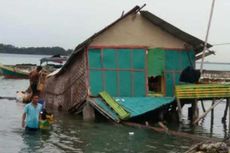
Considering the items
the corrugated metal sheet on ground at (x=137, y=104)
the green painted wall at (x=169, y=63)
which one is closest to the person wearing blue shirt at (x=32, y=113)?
the corrugated metal sheet on ground at (x=137, y=104)

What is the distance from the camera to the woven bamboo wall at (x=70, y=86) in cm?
2213

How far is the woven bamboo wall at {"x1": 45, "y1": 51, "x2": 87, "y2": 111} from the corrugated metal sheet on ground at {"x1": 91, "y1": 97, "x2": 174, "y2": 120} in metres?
1.47

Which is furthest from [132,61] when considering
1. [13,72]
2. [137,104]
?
[13,72]

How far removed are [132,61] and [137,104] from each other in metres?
2.20

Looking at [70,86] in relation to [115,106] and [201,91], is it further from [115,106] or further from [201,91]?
[201,91]

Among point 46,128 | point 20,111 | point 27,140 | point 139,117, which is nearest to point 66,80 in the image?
point 20,111

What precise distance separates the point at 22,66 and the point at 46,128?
50.9 m

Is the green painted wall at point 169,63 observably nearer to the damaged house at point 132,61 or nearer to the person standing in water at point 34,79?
the damaged house at point 132,61

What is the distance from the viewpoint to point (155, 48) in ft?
72.7

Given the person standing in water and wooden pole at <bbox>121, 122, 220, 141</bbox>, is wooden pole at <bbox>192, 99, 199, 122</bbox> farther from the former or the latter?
the person standing in water

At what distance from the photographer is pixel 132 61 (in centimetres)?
2192

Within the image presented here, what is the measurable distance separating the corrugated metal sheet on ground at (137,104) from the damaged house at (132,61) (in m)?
0.04

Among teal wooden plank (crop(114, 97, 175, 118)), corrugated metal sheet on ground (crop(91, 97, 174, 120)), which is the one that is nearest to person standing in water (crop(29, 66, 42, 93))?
corrugated metal sheet on ground (crop(91, 97, 174, 120))

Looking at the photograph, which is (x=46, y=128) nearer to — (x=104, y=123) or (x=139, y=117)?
(x=104, y=123)
